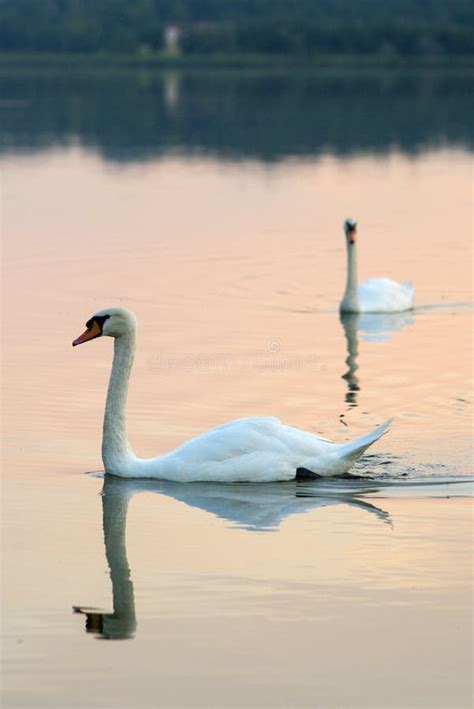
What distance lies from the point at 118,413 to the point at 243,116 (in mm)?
32517

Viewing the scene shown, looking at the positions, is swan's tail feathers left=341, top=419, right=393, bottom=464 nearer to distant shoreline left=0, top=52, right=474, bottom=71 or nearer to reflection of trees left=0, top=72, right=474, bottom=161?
reflection of trees left=0, top=72, right=474, bottom=161

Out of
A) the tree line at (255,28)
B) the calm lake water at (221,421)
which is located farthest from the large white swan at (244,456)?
the tree line at (255,28)

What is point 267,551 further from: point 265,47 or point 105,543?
point 265,47

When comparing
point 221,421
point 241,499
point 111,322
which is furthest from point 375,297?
point 241,499

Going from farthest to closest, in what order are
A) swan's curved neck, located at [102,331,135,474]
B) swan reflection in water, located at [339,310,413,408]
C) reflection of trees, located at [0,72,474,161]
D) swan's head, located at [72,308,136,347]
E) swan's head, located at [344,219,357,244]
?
reflection of trees, located at [0,72,474,161] → swan's head, located at [344,219,357,244] → swan reflection in water, located at [339,310,413,408] → swan's head, located at [72,308,136,347] → swan's curved neck, located at [102,331,135,474]

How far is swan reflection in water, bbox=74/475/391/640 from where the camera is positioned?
9.14 m

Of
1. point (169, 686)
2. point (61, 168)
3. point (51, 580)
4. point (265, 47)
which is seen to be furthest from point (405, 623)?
point (265, 47)

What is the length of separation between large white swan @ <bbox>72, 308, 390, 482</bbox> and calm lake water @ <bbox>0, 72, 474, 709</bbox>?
11 centimetres

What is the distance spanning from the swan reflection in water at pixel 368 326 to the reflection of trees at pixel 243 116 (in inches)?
639

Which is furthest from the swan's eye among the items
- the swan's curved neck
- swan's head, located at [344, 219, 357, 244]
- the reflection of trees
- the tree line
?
the tree line

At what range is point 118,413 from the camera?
10258 mm

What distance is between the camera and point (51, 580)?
820cm

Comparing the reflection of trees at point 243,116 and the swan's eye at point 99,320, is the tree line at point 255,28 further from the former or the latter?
the swan's eye at point 99,320

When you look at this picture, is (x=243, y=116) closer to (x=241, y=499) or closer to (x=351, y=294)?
(x=351, y=294)
